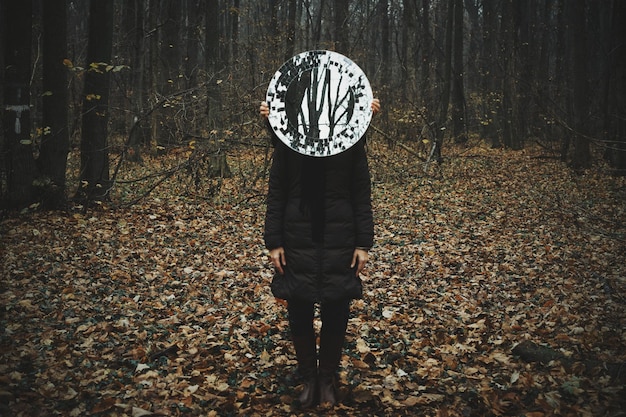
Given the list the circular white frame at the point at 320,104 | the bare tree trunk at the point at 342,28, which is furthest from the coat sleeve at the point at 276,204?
the bare tree trunk at the point at 342,28

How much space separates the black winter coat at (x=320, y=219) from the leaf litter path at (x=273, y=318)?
3.52ft

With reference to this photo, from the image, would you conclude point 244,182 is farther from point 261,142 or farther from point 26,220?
point 26,220

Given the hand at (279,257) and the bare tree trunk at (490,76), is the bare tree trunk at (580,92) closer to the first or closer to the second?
the bare tree trunk at (490,76)

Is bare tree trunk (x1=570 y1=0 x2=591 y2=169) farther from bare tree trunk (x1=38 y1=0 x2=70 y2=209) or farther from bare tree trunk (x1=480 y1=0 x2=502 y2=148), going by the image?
bare tree trunk (x1=38 y1=0 x2=70 y2=209)

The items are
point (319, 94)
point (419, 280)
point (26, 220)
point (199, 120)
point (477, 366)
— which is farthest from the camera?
point (199, 120)

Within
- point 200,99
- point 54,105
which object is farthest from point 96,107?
point 200,99

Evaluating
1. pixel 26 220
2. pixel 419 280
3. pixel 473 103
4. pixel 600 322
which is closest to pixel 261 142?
pixel 26 220

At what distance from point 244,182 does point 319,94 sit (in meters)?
8.58

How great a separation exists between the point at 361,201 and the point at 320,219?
31cm

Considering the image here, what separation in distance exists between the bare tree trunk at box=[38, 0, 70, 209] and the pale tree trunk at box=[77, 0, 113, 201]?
52cm

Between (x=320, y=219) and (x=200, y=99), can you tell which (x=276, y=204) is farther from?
(x=200, y=99)

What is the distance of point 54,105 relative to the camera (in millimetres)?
9203

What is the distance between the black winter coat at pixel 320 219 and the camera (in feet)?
10.5

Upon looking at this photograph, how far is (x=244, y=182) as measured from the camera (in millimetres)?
11555
